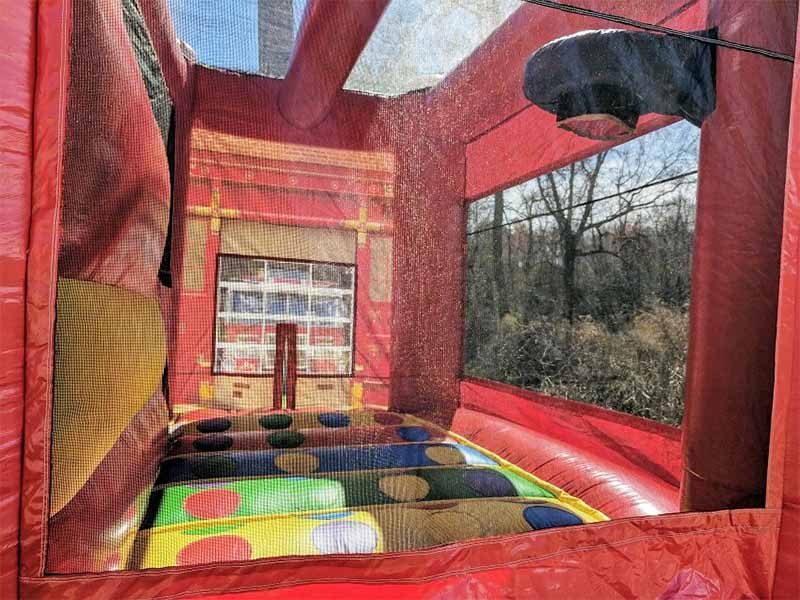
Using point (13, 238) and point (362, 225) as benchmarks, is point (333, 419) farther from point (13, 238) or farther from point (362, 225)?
point (13, 238)

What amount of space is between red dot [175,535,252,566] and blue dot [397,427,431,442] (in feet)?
2.03

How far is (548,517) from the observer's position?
1.00 meters

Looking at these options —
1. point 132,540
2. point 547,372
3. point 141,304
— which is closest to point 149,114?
point 141,304

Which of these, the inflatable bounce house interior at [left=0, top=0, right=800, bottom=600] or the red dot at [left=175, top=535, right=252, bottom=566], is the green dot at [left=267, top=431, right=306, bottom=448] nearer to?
the inflatable bounce house interior at [left=0, top=0, right=800, bottom=600]

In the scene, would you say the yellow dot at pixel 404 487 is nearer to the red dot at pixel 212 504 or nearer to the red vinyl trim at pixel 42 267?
the red dot at pixel 212 504

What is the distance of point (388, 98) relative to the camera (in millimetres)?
1073

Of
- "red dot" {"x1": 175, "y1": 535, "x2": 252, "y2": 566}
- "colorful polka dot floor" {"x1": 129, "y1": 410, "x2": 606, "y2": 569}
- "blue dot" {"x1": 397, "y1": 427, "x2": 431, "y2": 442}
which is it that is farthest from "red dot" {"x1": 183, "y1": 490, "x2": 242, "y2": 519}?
"blue dot" {"x1": 397, "y1": 427, "x2": 431, "y2": 442}

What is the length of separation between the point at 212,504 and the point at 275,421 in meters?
0.20

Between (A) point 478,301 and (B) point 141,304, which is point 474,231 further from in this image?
(B) point 141,304

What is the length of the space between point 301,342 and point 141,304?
0.98 feet

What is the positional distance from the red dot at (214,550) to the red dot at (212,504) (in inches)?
→ 5.6

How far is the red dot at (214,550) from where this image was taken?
738 millimetres

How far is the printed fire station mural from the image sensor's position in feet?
3.24

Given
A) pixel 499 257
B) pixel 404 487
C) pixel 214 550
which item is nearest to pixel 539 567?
pixel 404 487
